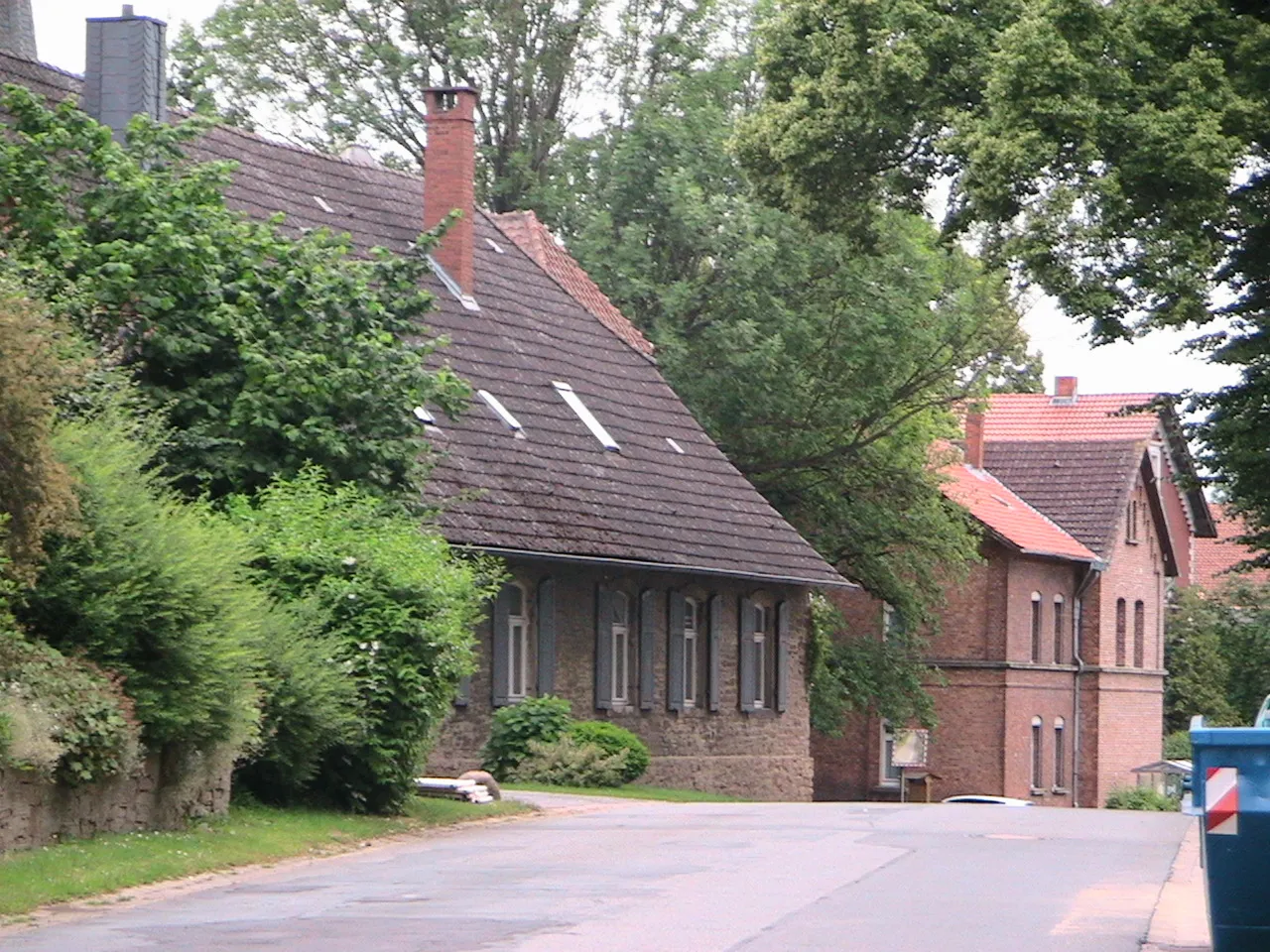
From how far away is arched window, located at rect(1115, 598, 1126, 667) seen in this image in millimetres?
60719

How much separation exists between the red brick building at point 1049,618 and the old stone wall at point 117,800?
33267 millimetres

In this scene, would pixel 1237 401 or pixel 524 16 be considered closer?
pixel 1237 401

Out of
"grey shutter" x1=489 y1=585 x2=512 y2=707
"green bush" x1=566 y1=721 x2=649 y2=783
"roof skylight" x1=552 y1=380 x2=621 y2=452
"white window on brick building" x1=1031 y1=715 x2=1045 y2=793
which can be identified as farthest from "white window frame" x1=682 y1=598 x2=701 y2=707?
"white window on brick building" x1=1031 y1=715 x2=1045 y2=793

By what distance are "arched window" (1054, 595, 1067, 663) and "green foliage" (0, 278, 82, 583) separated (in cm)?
4339

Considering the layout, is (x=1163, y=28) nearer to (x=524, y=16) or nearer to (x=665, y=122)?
(x=665, y=122)

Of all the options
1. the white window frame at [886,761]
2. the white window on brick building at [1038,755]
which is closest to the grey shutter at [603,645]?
the white window frame at [886,761]

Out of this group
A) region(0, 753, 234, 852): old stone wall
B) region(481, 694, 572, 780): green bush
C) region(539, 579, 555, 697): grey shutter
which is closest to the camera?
region(0, 753, 234, 852): old stone wall

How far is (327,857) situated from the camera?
18.5 metres

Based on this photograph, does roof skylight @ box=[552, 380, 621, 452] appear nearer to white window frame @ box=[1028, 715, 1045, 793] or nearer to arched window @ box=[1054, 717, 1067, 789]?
white window frame @ box=[1028, 715, 1045, 793]

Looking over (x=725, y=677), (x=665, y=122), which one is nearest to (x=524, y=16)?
(x=665, y=122)

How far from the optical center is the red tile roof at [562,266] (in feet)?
139

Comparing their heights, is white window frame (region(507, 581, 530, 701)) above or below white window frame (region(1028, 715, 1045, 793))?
above

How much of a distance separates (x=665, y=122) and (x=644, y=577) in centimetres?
1342

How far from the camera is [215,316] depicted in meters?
23.3
